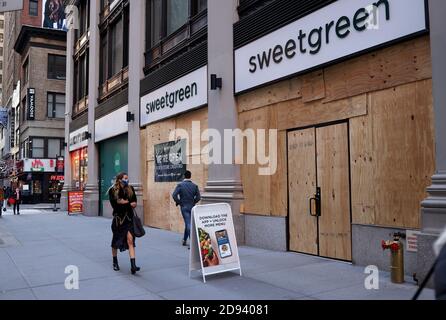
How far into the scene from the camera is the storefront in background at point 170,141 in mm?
13303

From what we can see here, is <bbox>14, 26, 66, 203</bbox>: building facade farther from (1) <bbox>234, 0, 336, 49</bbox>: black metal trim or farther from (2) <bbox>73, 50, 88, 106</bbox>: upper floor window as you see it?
(1) <bbox>234, 0, 336, 49</bbox>: black metal trim

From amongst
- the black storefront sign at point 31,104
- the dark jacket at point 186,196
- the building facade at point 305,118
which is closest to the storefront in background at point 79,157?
the building facade at point 305,118

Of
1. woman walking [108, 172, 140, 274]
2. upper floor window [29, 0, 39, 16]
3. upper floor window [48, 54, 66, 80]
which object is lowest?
woman walking [108, 172, 140, 274]

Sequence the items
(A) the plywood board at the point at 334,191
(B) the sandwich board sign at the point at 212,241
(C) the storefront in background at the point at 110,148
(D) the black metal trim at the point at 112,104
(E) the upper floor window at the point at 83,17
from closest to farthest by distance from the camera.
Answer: (B) the sandwich board sign at the point at 212,241, (A) the plywood board at the point at 334,191, (D) the black metal trim at the point at 112,104, (C) the storefront in background at the point at 110,148, (E) the upper floor window at the point at 83,17

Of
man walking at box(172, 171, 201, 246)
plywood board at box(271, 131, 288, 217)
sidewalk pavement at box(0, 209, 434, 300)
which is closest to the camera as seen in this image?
sidewalk pavement at box(0, 209, 434, 300)

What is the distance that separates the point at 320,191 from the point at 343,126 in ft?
4.51

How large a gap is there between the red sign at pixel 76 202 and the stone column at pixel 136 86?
6734 mm

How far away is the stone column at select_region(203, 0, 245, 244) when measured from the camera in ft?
37.1

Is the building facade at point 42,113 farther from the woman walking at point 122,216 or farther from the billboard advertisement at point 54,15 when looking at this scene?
the woman walking at point 122,216

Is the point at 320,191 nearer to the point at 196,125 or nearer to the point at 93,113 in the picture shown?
the point at 196,125

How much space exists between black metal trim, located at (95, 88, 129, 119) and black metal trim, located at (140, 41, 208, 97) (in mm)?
2046

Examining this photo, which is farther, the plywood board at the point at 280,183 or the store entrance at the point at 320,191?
the plywood board at the point at 280,183

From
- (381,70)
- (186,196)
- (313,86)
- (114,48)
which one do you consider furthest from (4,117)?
(381,70)

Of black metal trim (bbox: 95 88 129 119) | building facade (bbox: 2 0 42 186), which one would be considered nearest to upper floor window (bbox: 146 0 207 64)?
black metal trim (bbox: 95 88 129 119)
